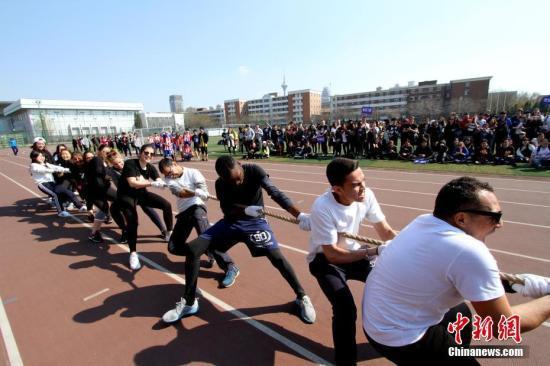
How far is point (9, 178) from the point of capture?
608 inches

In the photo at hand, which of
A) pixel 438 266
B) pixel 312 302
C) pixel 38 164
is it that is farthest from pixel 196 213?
pixel 38 164

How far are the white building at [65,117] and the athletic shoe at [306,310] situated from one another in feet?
202

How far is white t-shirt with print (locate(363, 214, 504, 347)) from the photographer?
1508 millimetres

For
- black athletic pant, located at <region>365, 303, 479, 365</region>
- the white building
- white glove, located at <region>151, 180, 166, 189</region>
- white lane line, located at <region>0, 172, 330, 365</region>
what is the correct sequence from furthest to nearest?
the white building, white glove, located at <region>151, 180, 166, 189</region>, white lane line, located at <region>0, 172, 330, 365</region>, black athletic pant, located at <region>365, 303, 479, 365</region>

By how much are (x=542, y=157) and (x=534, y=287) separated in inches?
467

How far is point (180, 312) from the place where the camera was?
3.36 metres

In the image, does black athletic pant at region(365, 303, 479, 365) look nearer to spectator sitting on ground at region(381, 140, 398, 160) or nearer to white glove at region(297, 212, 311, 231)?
white glove at region(297, 212, 311, 231)

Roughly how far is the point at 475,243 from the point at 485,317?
42cm

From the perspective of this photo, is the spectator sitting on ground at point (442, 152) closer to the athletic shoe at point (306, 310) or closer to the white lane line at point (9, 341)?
the athletic shoe at point (306, 310)

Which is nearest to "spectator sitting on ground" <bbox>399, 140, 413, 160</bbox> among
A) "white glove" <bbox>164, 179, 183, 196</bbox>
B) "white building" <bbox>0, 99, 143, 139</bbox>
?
"white glove" <bbox>164, 179, 183, 196</bbox>

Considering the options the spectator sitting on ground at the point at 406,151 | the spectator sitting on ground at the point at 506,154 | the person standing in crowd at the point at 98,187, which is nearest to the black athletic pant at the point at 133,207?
the person standing in crowd at the point at 98,187

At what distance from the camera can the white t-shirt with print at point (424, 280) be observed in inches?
59.4

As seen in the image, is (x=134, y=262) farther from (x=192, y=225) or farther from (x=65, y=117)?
(x=65, y=117)

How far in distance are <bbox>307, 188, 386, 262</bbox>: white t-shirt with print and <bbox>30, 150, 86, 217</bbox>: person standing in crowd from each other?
741cm
